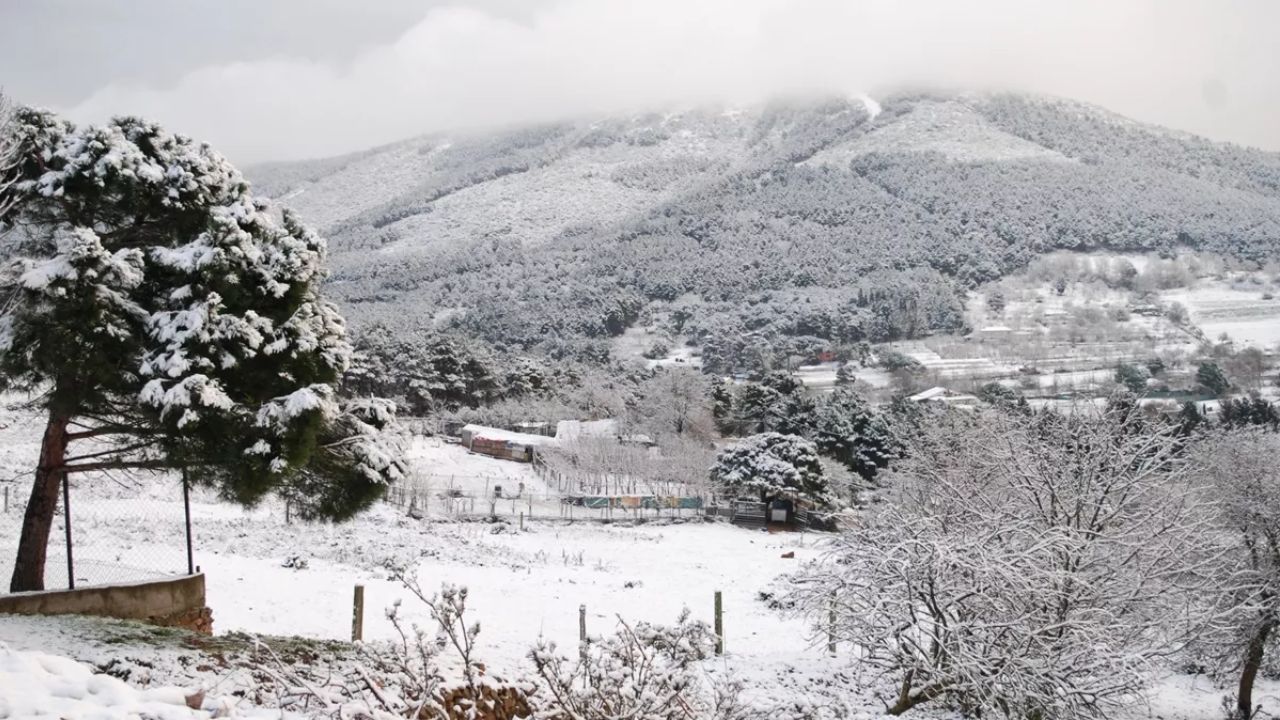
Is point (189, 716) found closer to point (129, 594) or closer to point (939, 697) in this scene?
point (129, 594)

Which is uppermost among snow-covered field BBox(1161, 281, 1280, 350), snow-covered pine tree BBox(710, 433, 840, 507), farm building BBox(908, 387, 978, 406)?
snow-covered field BBox(1161, 281, 1280, 350)

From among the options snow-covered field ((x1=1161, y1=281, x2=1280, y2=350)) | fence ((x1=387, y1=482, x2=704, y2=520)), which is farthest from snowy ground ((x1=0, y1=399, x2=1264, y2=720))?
snow-covered field ((x1=1161, y1=281, x2=1280, y2=350))

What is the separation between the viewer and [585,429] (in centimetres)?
5656

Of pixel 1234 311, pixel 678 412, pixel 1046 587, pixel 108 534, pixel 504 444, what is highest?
pixel 1234 311

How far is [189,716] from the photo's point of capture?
468 centimetres

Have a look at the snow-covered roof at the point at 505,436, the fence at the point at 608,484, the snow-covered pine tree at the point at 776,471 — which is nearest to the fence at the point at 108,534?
the snow-covered pine tree at the point at 776,471

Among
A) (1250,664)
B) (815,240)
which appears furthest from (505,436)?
(815,240)

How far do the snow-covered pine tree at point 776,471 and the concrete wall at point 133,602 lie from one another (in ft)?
97.4

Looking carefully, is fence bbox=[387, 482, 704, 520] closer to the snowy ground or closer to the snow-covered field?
the snowy ground

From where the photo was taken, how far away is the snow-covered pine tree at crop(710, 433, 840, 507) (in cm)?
3672

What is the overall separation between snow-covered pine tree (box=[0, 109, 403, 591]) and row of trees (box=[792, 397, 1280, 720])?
5.37m

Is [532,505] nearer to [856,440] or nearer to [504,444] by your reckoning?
[504,444]

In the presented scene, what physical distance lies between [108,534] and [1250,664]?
21000 mm

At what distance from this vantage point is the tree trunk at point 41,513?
7996 mm
